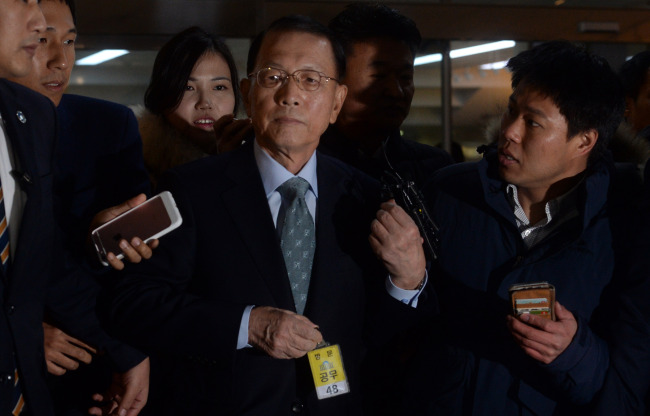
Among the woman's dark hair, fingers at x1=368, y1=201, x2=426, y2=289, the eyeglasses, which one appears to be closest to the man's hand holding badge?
fingers at x1=368, y1=201, x2=426, y2=289

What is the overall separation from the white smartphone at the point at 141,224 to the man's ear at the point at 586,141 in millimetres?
1228

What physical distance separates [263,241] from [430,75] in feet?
14.5

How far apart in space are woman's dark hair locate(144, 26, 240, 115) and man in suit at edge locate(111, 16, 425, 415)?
0.78 m

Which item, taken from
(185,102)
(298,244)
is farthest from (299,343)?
(185,102)

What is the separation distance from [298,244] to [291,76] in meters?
0.49

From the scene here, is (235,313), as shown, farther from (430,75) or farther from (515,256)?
(430,75)

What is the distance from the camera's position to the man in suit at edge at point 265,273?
5.72 feet

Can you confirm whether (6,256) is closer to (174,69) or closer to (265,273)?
(265,273)

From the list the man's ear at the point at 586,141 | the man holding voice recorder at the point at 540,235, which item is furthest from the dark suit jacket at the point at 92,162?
the man's ear at the point at 586,141

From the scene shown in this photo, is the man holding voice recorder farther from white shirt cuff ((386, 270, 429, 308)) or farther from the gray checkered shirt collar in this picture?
white shirt cuff ((386, 270, 429, 308))

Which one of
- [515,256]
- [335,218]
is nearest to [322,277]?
[335,218]

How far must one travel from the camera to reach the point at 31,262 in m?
1.71

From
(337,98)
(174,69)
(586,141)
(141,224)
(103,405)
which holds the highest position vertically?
→ (174,69)

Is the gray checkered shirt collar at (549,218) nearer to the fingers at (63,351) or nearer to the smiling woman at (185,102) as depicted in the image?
the smiling woman at (185,102)
